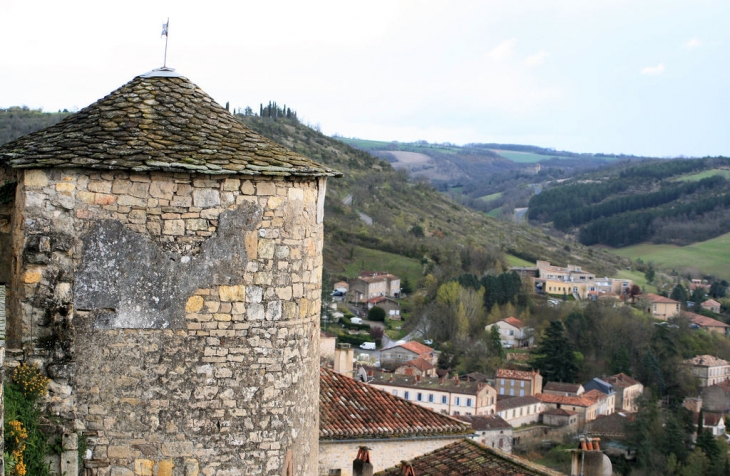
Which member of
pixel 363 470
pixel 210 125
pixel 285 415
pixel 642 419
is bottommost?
pixel 642 419

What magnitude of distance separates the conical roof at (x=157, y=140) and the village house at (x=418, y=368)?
2013 inches

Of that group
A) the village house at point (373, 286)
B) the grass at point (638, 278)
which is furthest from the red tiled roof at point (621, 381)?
the grass at point (638, 278)

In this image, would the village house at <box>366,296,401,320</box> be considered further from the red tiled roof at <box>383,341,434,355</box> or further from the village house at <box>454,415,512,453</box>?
the village house at <box>454,415,512,453</box>

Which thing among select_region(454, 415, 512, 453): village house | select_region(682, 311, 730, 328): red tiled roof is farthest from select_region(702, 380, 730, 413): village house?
select_region(454, 415, 512, 453): village house

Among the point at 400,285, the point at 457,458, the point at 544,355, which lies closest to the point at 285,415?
the point at 457,458

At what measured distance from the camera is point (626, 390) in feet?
214

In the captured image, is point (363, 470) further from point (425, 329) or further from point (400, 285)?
point (400, 285)

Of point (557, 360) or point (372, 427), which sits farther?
point (557, 360)

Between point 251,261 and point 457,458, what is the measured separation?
6679 mm

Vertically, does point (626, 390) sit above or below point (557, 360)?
below

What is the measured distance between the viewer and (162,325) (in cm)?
585

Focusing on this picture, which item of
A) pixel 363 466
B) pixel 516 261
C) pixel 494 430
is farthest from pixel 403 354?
pixel 363 466

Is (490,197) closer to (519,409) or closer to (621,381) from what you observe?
(621,381)

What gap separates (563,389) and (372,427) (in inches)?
2173
